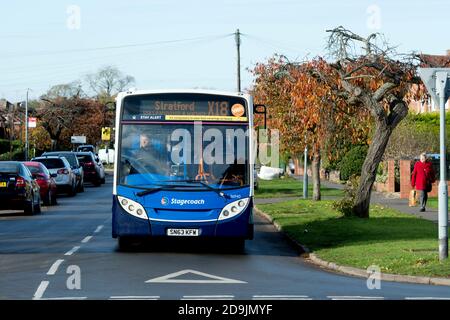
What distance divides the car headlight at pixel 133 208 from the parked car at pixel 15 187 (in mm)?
10635

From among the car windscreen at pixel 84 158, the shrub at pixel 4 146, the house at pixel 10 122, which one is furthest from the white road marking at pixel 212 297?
the house at pixel 10 122

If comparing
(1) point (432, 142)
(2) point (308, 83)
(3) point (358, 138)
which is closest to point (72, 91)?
(1) point (432, 142)

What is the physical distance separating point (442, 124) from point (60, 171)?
2590 cm

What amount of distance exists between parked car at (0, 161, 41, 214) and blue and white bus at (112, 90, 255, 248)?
32.1 feet

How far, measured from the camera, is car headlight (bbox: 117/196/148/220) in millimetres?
18203

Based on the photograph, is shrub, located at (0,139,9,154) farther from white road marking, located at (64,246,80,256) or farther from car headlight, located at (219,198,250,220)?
car headlight, located at (219,198,250,220)

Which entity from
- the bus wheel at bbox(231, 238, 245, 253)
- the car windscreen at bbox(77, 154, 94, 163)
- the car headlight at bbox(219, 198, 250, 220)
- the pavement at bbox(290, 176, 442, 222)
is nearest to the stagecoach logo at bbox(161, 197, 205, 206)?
the car headlight at bbox(219, 198, 250, 220)

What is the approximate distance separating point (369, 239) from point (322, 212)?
8611mm

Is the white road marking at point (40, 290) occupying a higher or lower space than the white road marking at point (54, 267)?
higher

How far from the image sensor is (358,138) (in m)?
34.3

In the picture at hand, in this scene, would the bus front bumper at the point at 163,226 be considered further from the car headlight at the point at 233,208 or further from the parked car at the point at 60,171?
the parked car at the point at 60,171

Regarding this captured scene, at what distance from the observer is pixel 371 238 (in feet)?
68.9

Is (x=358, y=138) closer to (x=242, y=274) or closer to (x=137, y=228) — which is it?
(x=137, y=228)

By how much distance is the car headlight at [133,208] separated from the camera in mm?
18203
